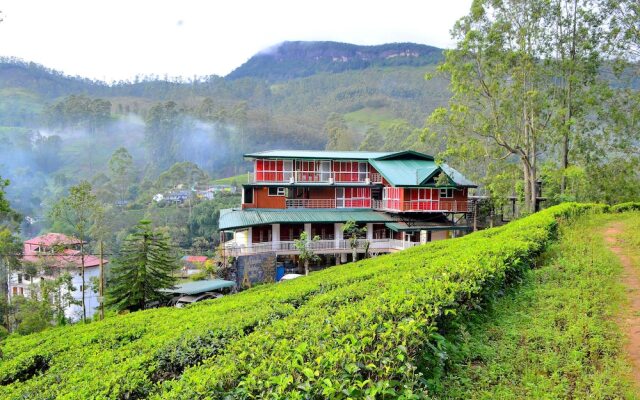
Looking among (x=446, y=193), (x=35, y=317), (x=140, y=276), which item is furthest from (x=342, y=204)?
(x=35, y=317)

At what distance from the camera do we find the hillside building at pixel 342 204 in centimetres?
2884

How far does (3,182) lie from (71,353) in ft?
21.8

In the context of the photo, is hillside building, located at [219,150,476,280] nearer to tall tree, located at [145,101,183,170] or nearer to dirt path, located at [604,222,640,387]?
dirt path, located at [604,222,640,387]

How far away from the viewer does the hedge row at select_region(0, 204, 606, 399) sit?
13.4ft

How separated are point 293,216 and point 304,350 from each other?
24908 mm

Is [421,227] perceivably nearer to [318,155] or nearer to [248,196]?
[318,155]

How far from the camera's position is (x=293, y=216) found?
29.3 m

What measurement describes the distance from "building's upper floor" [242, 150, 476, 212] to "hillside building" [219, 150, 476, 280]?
7 centimetres

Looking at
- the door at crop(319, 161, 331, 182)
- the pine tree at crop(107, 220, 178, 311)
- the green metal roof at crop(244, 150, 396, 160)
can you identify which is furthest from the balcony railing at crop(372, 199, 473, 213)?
the pine tree at crop(107, 220, 178, 311)

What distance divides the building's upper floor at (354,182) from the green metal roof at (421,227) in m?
1.09

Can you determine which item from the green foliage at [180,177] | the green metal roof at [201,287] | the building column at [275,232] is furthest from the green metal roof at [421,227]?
the green foliage at [180,177]

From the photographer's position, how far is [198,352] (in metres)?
7.35

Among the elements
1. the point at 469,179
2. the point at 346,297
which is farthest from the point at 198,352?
the point at 469,179

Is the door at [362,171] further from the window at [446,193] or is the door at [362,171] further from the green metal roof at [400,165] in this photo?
the window at [446,193]
